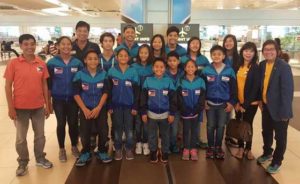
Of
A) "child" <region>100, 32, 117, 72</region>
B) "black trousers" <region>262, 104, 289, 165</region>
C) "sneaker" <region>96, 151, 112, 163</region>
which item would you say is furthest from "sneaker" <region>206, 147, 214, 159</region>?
"child" <region>100, 32, 117, 72</region>

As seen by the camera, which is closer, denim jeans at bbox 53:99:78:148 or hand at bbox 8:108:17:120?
hand at bbox 8:108:17:120

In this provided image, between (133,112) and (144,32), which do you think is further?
(144,32)

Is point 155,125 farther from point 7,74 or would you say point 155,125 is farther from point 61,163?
point 7,74

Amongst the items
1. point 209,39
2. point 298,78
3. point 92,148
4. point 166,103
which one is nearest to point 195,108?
point 166,103

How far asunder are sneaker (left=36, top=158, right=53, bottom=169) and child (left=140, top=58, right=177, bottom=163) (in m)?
1.20

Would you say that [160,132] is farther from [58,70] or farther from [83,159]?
[58,70]

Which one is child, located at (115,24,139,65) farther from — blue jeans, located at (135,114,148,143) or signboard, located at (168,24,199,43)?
signboard, located at (168,24,199,43)

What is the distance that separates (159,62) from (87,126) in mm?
1104

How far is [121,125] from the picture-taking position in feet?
11.5

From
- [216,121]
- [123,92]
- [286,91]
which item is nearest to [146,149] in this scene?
[123,92]

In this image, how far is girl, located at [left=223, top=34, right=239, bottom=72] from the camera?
12.0 ft

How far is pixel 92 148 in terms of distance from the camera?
3.92 metres

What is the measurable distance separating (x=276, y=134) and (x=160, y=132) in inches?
50.7

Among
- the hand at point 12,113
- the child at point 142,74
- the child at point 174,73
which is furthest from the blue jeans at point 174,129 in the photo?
the hand at point 12,113
